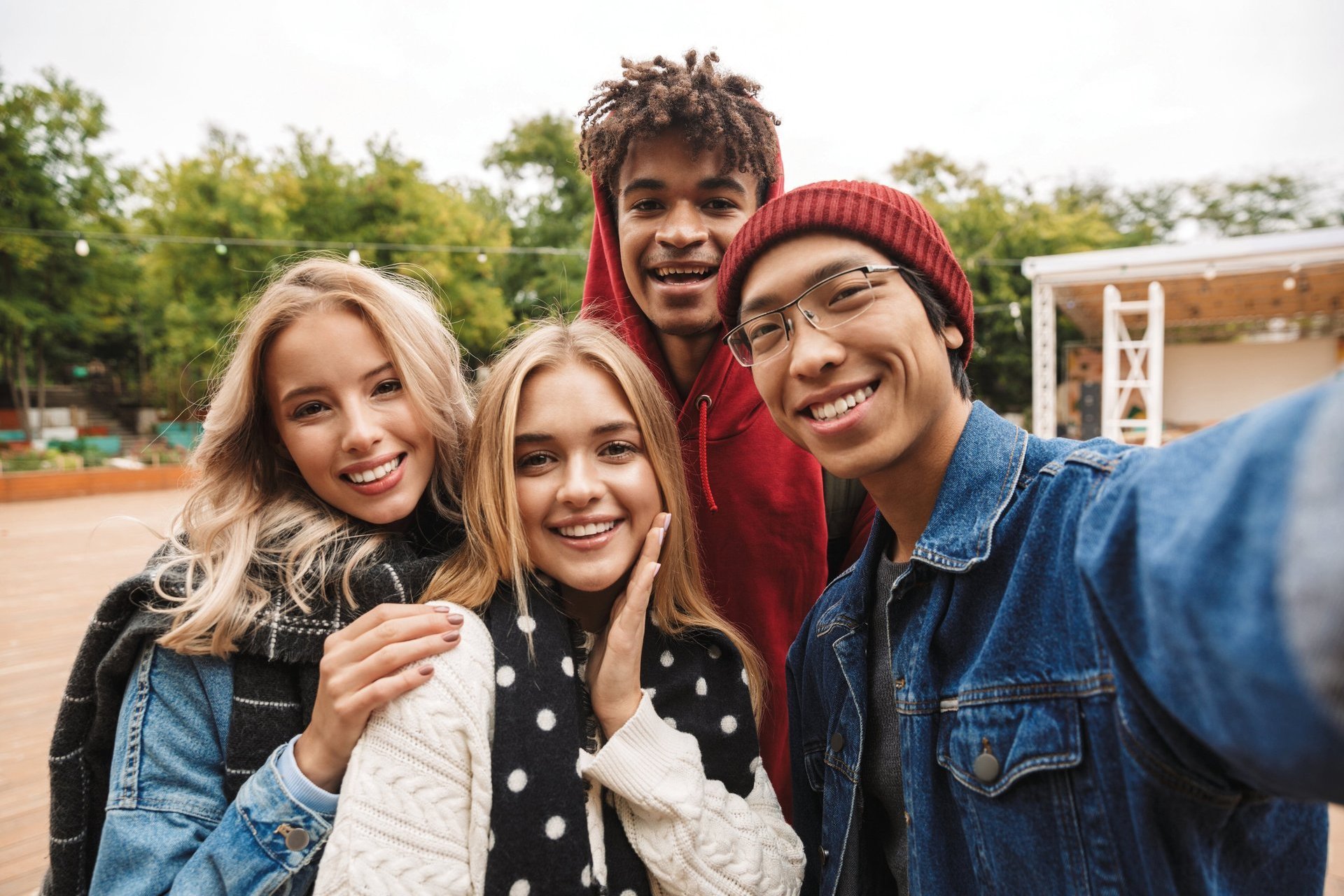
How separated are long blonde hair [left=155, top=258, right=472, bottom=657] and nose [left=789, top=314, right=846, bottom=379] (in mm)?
942

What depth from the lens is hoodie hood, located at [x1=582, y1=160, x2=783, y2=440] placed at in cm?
221

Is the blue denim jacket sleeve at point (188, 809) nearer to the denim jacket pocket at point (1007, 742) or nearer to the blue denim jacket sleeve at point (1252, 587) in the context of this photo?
the denim jacket pocket at point (1007, 742)

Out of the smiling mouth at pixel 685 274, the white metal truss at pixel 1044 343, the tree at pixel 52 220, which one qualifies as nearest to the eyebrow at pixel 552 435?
the smiling mouth at pixel 685 274

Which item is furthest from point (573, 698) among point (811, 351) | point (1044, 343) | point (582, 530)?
point (1044, 343)

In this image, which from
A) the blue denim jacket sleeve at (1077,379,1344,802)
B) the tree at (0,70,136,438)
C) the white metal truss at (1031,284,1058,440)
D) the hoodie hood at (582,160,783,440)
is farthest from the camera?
the tree at (0,70,136,438)

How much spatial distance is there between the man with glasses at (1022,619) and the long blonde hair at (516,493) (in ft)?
0.91

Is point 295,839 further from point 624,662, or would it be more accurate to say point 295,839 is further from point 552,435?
point 552,435

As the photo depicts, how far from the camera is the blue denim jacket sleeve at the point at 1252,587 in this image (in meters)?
0.42

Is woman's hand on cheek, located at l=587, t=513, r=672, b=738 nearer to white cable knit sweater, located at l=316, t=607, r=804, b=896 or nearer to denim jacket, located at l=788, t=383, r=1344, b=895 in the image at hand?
white cable knit sweater, located at l=316, t=607, r=804, b=896

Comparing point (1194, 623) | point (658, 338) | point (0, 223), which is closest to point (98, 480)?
point (0, 223)

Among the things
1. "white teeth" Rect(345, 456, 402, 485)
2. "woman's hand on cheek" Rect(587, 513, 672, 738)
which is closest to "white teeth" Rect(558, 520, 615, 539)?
"woman's hand on cheek" Rect(587, 513, 672, 738)

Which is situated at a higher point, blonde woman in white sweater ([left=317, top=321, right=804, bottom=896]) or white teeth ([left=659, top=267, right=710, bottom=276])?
white teeth ([left=659, top=267, right=710, bottom=276])

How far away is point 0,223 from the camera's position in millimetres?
20609

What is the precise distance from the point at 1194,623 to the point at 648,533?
1247 mm
